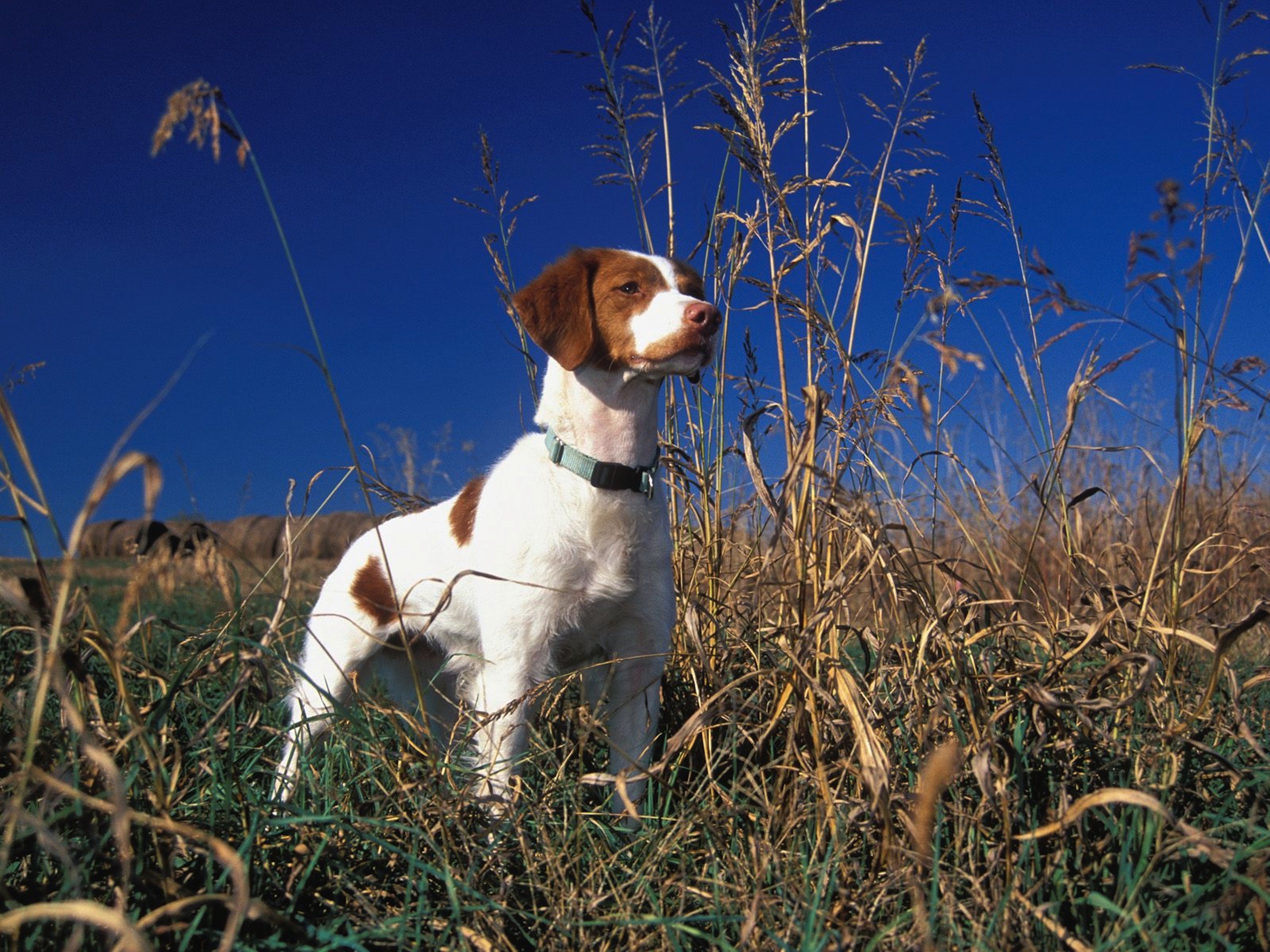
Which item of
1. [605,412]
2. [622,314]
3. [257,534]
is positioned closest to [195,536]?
[605,412]

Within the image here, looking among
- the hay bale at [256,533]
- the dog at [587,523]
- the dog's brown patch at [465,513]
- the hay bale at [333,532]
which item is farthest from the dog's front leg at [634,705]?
the hay bale at [256,533]

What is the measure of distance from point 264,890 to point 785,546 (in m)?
1.44

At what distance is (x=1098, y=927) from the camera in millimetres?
1518

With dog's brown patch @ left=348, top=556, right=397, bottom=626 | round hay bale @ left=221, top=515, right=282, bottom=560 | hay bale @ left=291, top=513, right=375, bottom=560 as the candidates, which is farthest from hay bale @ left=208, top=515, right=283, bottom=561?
dog's brown patch @ left=348, top=556, right=397, bottom=626

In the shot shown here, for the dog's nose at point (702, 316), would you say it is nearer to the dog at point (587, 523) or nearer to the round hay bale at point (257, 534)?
the dog at point (587, 523)

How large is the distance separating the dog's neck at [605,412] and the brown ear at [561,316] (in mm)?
55

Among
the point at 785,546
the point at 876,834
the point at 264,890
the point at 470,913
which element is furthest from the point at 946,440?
the point at 264,890

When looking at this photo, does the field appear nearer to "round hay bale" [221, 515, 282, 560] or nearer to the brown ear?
the brown ear

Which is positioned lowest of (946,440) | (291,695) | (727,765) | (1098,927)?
(1098,927)

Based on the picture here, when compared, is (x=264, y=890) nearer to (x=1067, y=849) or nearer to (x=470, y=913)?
(x=470, y=913)

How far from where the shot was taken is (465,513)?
284 centimetres

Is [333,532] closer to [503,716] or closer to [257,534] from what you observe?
Result: [257,534]

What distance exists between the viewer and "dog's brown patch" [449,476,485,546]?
9.05 ft

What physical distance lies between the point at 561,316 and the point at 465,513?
669mm
